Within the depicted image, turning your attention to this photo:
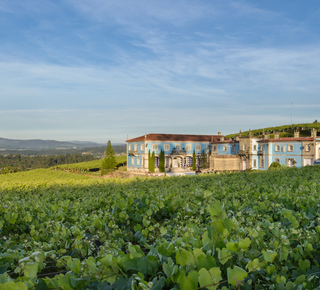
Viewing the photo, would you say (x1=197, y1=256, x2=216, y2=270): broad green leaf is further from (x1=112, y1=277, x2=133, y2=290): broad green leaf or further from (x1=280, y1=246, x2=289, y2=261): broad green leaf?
(x1=280, y1=246, x2=289, y2=261): broad green leaf

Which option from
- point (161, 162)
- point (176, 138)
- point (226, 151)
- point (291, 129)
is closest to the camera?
point (226, 151)

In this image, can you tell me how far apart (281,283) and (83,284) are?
4.27ft

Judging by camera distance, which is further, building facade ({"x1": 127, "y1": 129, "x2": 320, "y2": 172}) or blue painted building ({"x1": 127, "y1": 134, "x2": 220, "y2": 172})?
blue painted building ({"x1": 127, "y1": 134, "x2": 220, "y2": 172})

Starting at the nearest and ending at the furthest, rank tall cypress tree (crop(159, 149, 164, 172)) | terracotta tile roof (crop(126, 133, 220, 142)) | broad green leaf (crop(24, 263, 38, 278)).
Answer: broad green leaf (crop(24, 263, 38, 278)) → tall cypress tree (crop(159, 149, 164, 172)) → terracotta tile roof (crop(126, 133, 220, 142))

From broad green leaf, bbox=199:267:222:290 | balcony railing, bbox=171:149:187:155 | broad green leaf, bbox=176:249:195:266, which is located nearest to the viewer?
broad green leaf, bbox=199:267:222:290

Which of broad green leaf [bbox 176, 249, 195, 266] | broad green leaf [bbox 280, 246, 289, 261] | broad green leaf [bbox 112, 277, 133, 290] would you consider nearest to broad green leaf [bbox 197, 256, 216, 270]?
broad green leaf [bbox 176, 249, 195, 266]

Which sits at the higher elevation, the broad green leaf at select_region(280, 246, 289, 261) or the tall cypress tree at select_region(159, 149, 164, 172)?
the broad green leaf at select_region(280, 246, 289, 261)

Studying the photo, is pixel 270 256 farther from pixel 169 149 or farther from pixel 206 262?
pixel 169 149

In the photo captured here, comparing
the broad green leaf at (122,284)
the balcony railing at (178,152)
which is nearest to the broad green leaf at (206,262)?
the broad green leaf at (122,284)

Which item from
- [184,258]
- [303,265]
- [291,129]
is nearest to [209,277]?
[184,258]

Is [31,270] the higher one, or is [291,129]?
[291,129]

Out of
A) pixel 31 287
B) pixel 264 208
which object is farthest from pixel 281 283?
pixel 264 208

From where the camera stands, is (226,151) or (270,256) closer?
(270,256)

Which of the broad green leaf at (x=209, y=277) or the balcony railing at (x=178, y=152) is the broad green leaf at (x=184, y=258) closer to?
the broad green leaf at (x=209, y=277)
